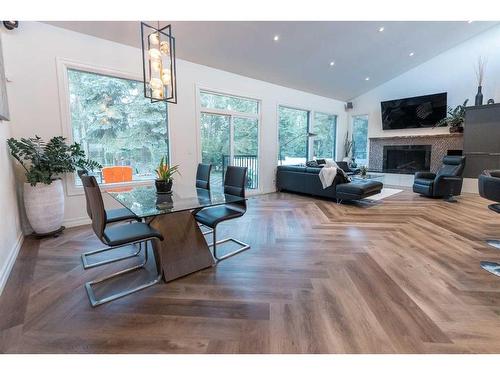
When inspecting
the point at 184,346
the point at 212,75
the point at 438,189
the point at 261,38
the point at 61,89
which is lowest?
the point at 184,346

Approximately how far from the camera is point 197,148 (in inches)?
197

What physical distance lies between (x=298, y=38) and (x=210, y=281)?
431 cm

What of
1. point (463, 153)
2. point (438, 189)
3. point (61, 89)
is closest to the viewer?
point (61, 89)

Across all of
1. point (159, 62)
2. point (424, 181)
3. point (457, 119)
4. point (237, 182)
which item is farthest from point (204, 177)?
point (457, 119)

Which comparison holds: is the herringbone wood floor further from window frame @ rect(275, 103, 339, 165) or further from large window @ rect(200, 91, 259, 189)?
window frame @ rect(275, 103, 339, 165)

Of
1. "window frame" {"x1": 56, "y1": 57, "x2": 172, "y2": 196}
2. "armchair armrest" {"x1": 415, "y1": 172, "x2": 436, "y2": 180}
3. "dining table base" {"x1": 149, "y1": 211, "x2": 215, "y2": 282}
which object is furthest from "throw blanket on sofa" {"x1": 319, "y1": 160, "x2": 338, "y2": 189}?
"window frame" {"x1": 56, "y1": 57, "x2": 172, "y2": 196}

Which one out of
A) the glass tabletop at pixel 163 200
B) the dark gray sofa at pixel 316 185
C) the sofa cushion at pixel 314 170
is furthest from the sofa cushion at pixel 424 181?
the glass tabletop at pixel 163 200

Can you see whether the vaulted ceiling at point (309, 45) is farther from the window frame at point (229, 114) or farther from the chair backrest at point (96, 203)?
the chair backrest at point (96, 203)

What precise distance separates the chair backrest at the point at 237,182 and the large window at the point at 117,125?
6.74 ft

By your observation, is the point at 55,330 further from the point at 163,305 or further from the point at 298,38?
the point at 298,38

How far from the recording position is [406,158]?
24.6 ft

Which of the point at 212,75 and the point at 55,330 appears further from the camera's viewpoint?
the point at 212,75

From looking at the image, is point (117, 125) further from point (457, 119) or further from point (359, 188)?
point (457, 119)
